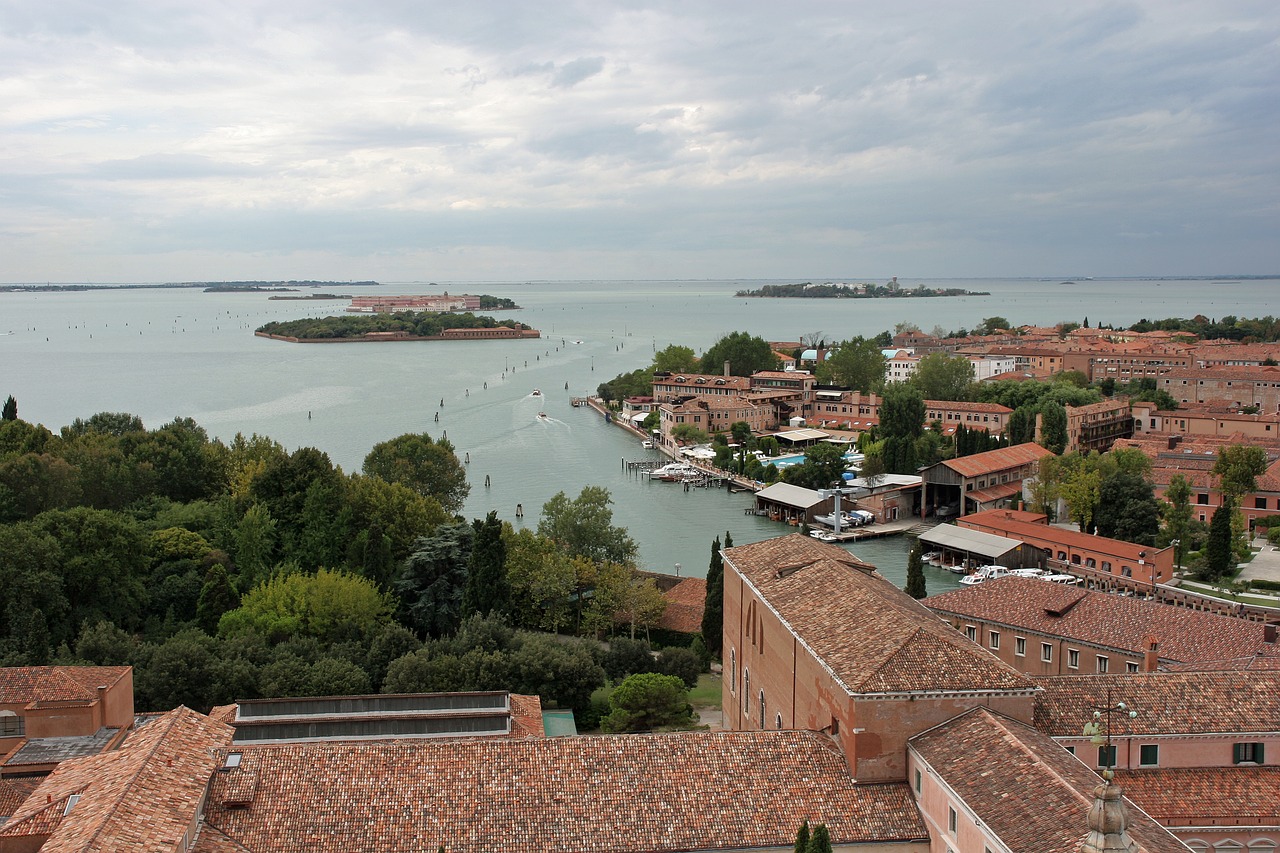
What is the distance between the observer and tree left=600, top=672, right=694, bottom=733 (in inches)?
488

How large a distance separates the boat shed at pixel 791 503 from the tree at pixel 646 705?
687 inches

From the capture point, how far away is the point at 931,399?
45.6m

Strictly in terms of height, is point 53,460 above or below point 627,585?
above

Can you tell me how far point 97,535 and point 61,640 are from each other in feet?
6.85

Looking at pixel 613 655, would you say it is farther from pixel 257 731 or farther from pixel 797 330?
pixel 797 330

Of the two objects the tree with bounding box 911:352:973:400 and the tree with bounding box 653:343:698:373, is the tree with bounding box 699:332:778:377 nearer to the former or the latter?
the tree with bounding box 653:343:698:373

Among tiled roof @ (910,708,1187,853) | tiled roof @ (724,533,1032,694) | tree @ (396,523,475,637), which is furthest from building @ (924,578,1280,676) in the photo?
tree @ (396,523,475,637)

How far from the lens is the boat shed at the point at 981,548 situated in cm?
2409

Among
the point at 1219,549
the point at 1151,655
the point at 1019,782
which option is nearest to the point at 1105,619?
the point at 1151,655

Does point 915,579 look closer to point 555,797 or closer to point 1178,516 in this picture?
point 1178,516

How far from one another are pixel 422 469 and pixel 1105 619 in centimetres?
1733

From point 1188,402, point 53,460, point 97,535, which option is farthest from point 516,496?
point 1188,402

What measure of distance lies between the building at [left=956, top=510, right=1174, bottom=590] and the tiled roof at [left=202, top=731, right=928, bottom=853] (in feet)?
52.1

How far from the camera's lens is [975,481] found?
30828 mm
